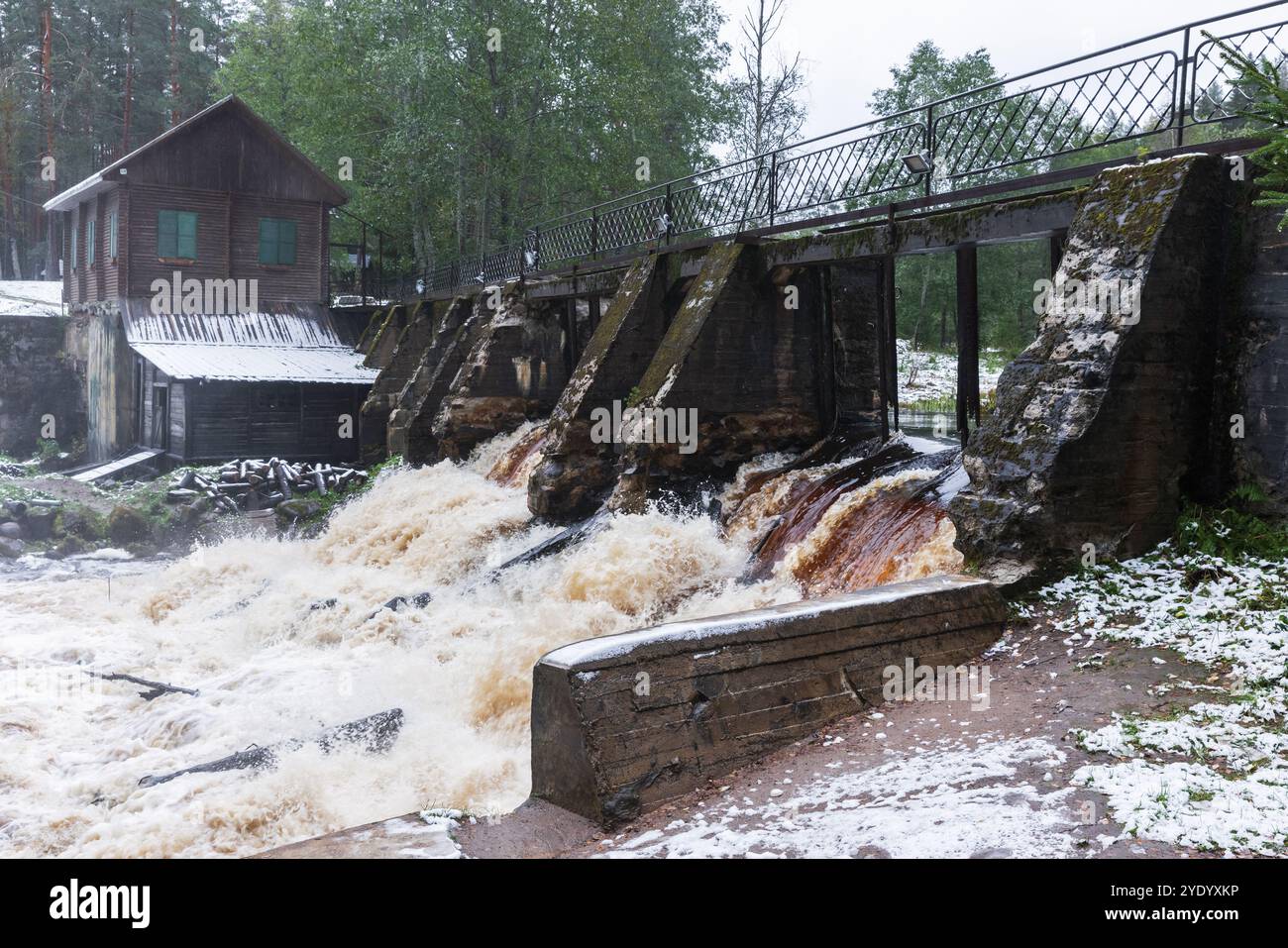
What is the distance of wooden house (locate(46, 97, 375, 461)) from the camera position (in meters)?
24.1

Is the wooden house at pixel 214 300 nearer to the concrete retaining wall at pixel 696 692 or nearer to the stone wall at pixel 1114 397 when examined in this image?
the stone wall at pixel 1114 397

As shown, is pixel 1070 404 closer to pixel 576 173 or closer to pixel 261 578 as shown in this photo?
pixel 261 578

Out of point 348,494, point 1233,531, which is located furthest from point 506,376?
point 1233,531

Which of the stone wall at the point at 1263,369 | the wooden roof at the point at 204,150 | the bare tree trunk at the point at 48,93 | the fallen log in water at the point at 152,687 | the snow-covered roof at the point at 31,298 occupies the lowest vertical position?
the fallen log in water at the point at 152,687

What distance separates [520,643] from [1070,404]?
5.22 m

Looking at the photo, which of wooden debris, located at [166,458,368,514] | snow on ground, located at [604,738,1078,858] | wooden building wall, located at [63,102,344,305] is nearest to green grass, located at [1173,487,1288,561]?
snow on ground, located at [604,738,1078,858]

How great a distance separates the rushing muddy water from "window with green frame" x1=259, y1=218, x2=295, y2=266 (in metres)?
14.2

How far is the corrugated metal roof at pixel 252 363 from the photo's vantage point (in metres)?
23.5

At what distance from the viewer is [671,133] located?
114 feet

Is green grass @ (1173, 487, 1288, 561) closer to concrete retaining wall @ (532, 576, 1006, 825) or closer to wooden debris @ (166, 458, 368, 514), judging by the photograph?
concrete retaining wall @ (532, 576, 1006, 825)

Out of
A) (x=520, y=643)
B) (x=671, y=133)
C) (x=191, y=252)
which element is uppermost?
(x=671, y=133)

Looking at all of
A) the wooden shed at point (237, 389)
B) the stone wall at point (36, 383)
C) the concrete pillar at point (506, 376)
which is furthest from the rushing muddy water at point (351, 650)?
the stone wall at point (36, 383)

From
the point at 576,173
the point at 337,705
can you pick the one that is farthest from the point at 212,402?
the point at 337,705

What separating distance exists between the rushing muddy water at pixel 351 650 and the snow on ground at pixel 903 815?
2023mm
